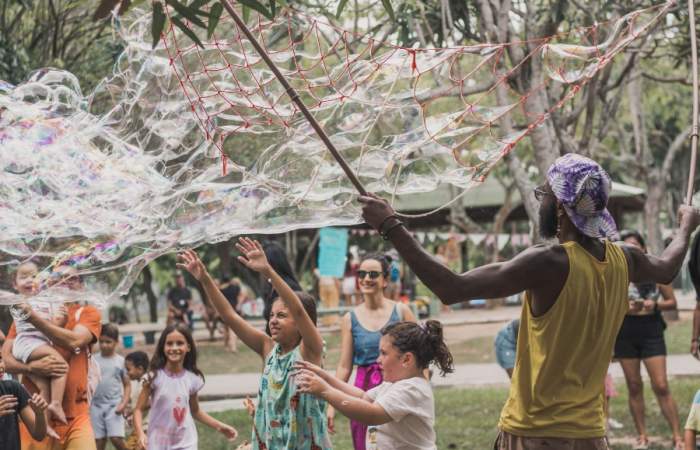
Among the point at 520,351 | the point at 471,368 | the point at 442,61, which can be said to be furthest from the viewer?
the point at 471,368

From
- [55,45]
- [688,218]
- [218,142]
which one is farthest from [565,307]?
[55,45]

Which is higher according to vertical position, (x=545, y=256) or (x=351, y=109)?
(x=351, y=109)

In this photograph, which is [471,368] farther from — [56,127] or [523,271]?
[523,271]

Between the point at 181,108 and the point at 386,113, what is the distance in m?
1.07

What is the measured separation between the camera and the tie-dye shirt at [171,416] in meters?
7.06

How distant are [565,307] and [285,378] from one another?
1979 millimetres

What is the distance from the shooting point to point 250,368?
712 inches

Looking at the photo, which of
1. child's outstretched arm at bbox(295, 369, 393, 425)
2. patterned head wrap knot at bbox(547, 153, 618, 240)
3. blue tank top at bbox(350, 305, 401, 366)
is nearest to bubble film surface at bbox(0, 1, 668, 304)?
child's outstretched arm at bbox(295, 369, 393, 425)

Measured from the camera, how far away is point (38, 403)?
19.8 ft

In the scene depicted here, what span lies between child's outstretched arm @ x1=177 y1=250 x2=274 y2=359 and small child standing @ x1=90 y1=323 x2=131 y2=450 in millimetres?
2692

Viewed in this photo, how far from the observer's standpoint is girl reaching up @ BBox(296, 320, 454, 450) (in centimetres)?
486

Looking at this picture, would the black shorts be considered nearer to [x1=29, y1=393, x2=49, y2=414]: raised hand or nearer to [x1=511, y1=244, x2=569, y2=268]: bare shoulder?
[x1=29, y1=393, x2=49, y2=414]: raised hand

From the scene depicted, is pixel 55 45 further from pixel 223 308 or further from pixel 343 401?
pixel 343 401

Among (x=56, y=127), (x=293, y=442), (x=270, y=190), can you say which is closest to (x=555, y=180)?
(x=270, y=190)
